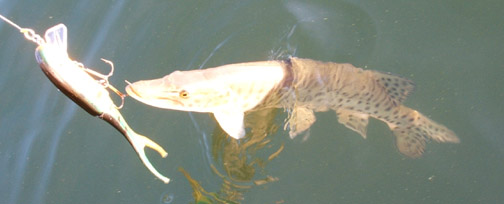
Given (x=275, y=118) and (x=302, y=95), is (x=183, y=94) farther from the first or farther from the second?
(x=275, y=118)

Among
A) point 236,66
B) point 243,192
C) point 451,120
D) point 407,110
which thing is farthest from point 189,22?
point 451,120

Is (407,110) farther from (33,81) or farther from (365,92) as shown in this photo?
(33,81)

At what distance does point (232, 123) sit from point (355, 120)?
1.04 m

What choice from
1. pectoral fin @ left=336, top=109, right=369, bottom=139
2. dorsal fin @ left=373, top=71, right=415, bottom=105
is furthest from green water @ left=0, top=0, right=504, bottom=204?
dorsal fin @ left=373, top=71, right=415, bottom=105

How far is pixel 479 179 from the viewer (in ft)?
12.5

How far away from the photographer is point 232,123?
351 cm

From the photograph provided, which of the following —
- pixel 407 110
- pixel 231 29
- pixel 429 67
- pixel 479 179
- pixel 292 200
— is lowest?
pixel 479 179

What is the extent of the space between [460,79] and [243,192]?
Answer: 1.99m

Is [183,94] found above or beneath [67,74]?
above

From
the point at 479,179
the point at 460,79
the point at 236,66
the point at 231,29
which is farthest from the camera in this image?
the point at 231,29

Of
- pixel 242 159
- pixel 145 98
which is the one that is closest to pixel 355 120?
pixel 242 159

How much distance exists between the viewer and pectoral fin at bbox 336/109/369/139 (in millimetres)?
3898

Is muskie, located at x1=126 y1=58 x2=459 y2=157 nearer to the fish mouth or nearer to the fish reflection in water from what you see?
the fish mouth

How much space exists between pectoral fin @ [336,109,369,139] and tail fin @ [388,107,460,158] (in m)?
0.25
